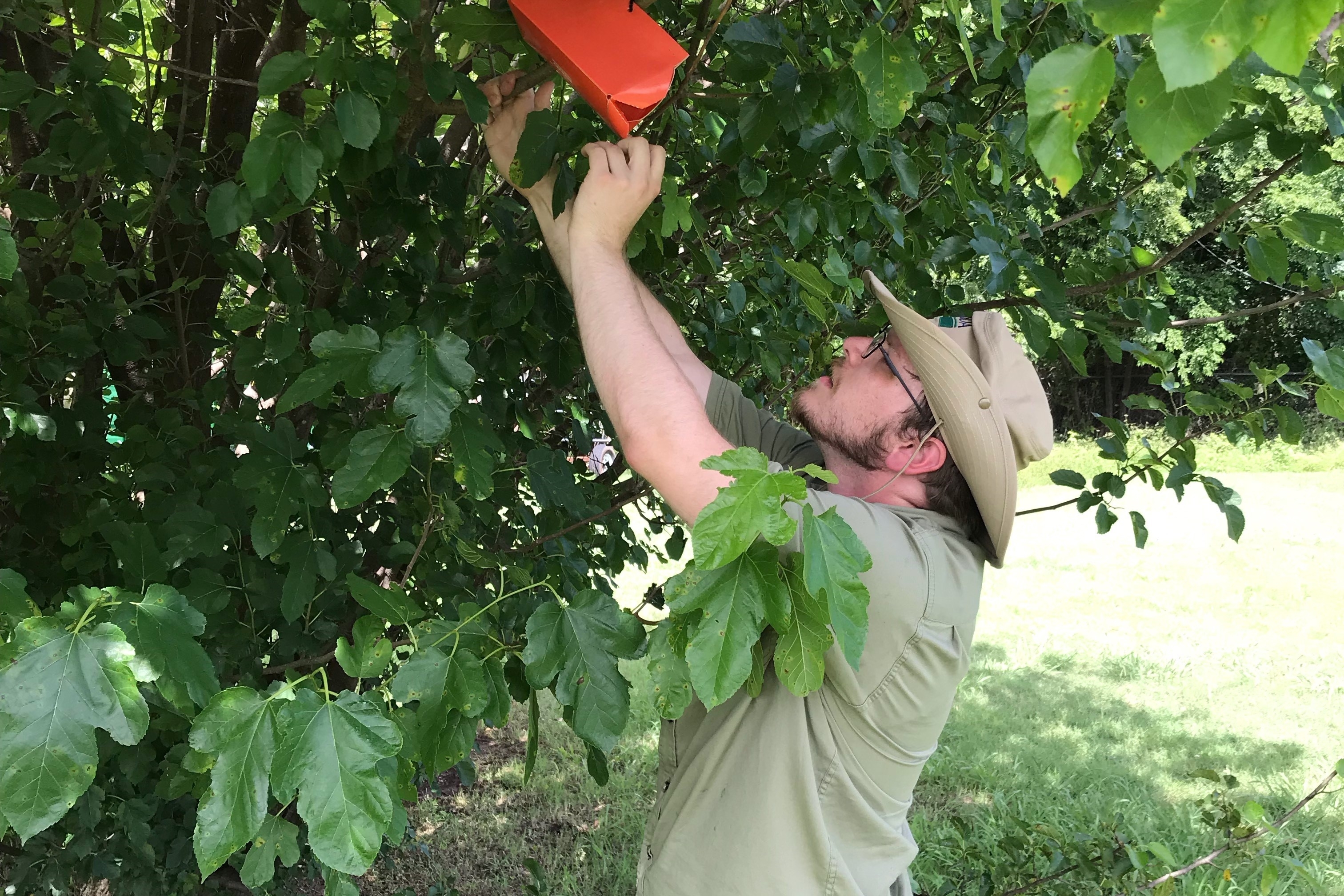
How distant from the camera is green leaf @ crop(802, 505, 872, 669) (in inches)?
43.5

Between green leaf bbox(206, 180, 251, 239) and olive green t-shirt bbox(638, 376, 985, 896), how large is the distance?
37.8 inches

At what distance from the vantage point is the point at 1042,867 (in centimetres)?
404

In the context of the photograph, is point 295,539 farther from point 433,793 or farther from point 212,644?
point 433,793

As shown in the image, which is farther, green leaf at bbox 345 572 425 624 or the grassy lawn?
the grassy lawn

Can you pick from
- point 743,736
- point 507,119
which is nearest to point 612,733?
point 743,736

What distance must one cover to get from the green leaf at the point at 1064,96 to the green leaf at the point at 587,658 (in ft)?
2.50

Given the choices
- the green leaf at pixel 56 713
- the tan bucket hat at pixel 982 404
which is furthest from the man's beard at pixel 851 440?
the green leaf at pixel 56 713

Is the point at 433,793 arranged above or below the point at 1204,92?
below

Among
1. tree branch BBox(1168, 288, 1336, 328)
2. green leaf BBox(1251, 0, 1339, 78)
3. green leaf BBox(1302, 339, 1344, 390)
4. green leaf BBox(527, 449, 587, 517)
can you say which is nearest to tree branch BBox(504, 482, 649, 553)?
green leaf BBox(527, 449, 587, 517)

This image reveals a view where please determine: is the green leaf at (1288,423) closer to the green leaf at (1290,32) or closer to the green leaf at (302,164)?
the green leaf at (1290,32)

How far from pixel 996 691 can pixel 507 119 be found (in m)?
5.67

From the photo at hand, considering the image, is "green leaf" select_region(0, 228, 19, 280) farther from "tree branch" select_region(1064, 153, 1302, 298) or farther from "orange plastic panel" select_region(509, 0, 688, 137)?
"tree branch" select_region(1064, 153, 1302, 298)

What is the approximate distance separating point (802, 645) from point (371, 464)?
2.05 ft

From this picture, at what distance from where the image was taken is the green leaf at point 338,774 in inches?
38.7
